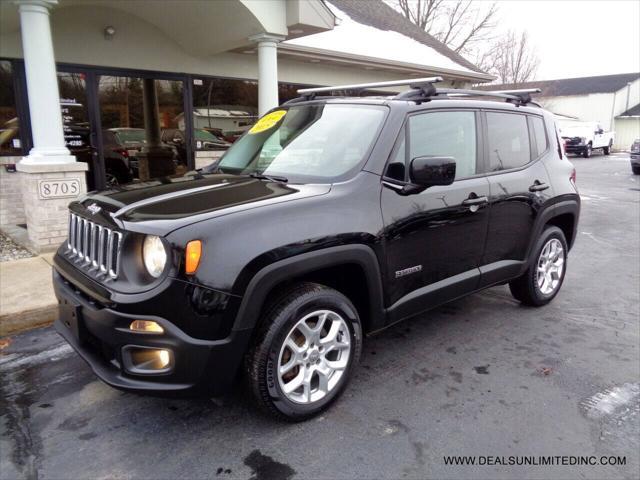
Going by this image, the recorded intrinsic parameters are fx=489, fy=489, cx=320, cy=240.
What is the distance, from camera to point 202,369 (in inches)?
98.1

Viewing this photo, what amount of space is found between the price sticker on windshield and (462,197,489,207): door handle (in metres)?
1.66

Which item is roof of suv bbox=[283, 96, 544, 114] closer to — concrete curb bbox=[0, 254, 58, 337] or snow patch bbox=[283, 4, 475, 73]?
concrete curb bbox=[0, 254, 58, 337]

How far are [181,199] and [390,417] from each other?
182cm

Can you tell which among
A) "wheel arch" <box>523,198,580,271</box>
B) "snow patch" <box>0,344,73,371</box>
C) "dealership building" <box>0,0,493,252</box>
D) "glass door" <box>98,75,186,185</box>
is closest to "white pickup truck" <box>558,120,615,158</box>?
"dealership building" <box>0,0,493,252</box>

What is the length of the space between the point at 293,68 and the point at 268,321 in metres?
9.92

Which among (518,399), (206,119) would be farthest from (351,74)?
(518,399)

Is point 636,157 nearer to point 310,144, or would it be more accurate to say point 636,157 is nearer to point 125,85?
point 125,85

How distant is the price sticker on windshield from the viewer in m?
4.14

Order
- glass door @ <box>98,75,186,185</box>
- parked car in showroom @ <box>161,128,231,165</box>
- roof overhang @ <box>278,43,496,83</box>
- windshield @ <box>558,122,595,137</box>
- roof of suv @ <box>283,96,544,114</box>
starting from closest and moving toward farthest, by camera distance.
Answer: roof of suv @ <box>283,96,544,114</box> < glass door @ <box>98,75,186,185</box> < parked car in showroom @ <box>161,128,231,165</box> < roof overhang @ <box>278,43,496,83</box> < windshield @ <box>558,122,595,137</box>

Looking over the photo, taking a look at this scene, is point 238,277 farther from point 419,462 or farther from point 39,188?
point 39,188

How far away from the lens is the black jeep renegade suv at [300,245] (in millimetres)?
2469

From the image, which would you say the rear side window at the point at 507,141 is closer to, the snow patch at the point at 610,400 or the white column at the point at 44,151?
the snow patch at the point at 610,400

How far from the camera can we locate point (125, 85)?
29.3 feet

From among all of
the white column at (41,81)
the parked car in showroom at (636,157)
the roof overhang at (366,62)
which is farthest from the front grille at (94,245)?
the parked car in showroom at (636,157)
